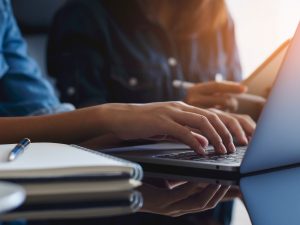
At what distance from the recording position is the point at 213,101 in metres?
1.00

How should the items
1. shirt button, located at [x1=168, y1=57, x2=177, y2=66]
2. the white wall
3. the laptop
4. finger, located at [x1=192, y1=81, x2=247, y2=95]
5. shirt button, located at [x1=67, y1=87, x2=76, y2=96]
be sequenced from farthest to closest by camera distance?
the white wall → shirt button, located at [x1=168, y1=57, x2=177, y2=66] → shirt button, located at [x1=67, y1=87, x2=76, y2=96] → finger, located at [x1=192, y1=81, x2=247, y2=95] → the laptop

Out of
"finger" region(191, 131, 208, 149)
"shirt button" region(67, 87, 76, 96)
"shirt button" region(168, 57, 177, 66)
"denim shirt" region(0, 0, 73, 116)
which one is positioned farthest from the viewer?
"shirt button" region(168, 57, 177, 66)

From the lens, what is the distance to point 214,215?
0.39 m

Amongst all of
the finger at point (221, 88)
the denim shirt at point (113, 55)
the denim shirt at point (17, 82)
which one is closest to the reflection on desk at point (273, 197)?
the finger at point (221, 88)

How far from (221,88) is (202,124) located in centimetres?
40

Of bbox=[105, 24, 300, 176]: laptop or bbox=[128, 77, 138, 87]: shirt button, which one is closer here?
bbox=[105, 24, 300, 176]: laptop

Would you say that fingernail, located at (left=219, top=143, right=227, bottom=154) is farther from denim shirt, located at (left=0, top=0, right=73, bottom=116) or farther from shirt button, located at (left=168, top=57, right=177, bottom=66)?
shirt button, located at (left=168, top=57, right=177, bottom=66)

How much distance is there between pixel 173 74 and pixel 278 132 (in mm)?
950

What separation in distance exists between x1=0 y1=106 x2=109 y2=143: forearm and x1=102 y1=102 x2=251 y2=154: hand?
0.03m

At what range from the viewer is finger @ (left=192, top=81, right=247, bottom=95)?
95cm

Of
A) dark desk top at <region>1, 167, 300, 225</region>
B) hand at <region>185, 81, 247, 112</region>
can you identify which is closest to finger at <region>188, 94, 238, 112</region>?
hand at <region>185, 81, 247, 112</region>

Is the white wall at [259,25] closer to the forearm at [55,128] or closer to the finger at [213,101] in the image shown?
the finger at [213,101]

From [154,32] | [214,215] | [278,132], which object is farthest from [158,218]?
[154,32]

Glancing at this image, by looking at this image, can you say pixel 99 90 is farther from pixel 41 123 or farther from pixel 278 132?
pixel 278 132
